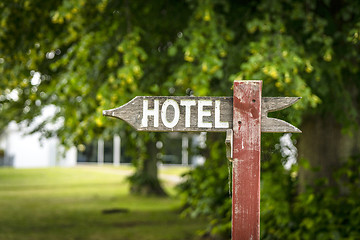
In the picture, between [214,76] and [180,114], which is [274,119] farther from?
[214,76]

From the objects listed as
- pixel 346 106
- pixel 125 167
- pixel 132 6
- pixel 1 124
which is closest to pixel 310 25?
pixel 346 106

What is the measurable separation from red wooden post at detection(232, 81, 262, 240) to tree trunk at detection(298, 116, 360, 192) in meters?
4.30

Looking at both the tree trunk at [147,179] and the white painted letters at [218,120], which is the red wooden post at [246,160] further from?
the tree trunk at [147,179]

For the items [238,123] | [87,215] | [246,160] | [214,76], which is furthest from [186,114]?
[87,215]

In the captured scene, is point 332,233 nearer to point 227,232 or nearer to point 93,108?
point 227,232

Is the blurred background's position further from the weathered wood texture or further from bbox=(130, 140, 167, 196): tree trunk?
bbox=(130, 140, 167, 196): tree trunk

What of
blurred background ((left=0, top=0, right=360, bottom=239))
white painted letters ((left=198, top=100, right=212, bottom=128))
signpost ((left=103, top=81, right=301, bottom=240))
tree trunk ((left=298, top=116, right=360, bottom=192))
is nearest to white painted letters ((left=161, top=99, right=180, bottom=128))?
signpost ((left=103, top=81, right=301, bottom=240))

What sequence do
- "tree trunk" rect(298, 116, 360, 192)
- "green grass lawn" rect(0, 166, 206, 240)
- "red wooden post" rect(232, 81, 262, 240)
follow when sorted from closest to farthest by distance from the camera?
"red wooden post" rect(232, 81, 262, 240)
"tree trunk" rect(298, 116, 360, 192)
"green grass lawn" rect(0, 166, 206, 240)

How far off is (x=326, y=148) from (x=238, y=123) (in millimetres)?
4537

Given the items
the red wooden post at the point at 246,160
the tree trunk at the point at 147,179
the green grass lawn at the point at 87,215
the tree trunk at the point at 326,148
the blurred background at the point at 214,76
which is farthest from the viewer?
the tree trunk at the point at 147,179

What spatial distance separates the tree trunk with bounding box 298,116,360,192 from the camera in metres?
6.79

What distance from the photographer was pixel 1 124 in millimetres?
9094

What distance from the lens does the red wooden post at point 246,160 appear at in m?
2.64

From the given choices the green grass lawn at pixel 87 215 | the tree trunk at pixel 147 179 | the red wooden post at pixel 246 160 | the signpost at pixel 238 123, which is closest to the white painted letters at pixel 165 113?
the signpost at pixel 238 123
